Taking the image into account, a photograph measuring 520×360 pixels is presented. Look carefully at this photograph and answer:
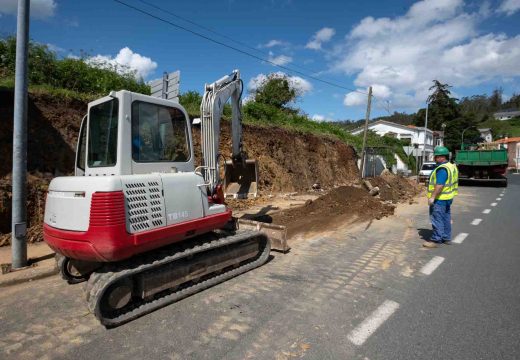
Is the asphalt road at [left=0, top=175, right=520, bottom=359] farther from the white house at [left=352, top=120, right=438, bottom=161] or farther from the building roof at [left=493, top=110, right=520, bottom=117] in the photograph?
the building roof at [left=493, top=110, right=520, bottom=117]

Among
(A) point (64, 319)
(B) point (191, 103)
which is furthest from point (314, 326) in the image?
(B) point (191, 103)

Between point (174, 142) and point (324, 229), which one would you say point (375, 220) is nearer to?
point (324, 229)

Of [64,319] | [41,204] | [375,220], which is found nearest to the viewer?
[64,319]

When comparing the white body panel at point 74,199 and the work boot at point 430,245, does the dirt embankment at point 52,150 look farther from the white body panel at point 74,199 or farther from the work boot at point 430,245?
the work boot at point 430,245

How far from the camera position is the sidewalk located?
5.29 m

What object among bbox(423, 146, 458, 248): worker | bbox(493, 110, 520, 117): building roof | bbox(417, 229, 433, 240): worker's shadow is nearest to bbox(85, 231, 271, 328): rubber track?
bbox(423, 146, 458, 248): worker

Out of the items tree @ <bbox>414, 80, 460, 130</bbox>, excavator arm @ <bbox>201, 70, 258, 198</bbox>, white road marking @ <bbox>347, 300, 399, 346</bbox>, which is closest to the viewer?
white road marking @ <bbox>347, 300, 399, 346</bbox>

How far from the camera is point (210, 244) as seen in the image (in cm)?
494

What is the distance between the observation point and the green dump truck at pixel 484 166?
933 inches

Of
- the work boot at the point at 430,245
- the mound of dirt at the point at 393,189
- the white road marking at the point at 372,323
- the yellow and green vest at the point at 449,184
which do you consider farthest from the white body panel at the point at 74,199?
the mound of dirt at the point at 393,189

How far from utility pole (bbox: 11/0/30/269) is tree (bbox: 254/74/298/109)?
25.1 meters

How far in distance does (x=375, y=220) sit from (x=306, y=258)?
4.47 meters

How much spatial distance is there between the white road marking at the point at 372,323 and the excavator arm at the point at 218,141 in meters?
2.87

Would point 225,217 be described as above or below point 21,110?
below
